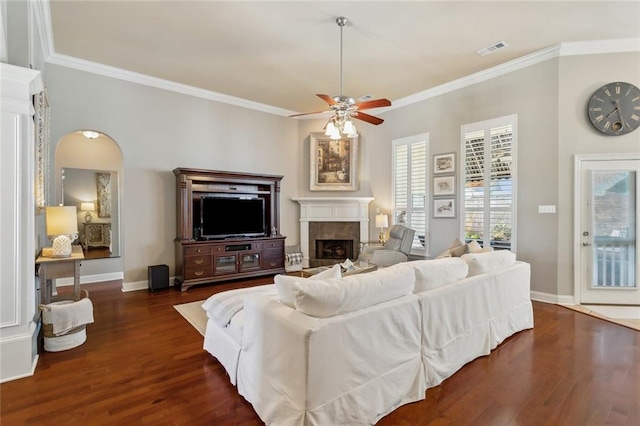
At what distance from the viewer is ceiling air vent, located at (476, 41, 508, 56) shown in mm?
4152

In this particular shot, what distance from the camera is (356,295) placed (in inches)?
76.8

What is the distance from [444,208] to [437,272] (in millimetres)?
3270

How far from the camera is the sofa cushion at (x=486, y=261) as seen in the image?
117 inches

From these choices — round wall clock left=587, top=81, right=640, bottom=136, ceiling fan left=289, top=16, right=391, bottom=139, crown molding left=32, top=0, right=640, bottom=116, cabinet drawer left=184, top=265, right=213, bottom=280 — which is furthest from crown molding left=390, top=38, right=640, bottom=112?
cabinet drawer left=184, top=265, right=213, bottom=280

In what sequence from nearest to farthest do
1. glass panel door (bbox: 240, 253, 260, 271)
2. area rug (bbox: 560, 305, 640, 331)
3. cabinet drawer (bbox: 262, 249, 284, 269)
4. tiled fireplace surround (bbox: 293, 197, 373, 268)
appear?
area rug (bbox: 560, 305, 640, 331) < glass panel door (bbox: 240, 253, 260, 271) < cabinet drawer (bbox: 262, 249, 284, 269) < tiled fireplace surround (bbox: 293, 197, 373, 268)

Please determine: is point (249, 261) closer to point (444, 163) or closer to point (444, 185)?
point (444, 185)

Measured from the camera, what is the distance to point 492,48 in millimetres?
4262

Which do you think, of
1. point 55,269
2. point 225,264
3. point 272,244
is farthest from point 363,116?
point 55,269

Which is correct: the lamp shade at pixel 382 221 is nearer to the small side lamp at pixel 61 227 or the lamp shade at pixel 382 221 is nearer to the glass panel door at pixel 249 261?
the glass panel door at pixel 249 261

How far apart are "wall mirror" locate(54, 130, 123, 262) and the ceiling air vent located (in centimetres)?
615

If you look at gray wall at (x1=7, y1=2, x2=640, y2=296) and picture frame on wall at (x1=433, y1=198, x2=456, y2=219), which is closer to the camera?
gray wall at (x1=7, y1=2, x2=640, y2=296)

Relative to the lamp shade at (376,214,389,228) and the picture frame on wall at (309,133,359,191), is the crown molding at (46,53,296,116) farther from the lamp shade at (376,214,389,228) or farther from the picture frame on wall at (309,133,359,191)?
the lamp shade at (376,214,389,228)

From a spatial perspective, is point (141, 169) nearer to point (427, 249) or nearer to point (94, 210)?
point (94, 210)

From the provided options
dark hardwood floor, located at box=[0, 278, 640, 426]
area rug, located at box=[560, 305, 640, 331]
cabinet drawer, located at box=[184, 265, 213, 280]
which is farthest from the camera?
cabinet drawer, located at box=[184, 265, 213, 280]
